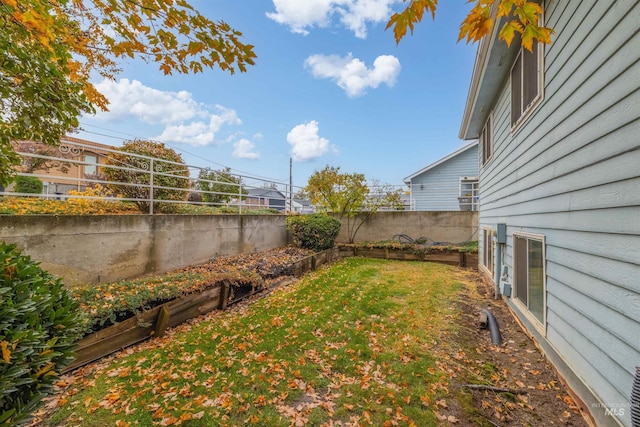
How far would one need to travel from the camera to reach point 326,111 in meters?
16.7

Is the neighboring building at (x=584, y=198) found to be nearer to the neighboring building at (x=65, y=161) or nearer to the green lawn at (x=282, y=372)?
the green lawn at (x=282, y=372)

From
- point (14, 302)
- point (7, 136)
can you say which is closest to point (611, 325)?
point (14, 302)

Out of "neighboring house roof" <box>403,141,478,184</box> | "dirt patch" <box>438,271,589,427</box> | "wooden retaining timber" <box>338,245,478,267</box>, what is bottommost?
"dirt patch" <box>438,271,589,427</box>

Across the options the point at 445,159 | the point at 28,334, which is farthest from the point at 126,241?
the point at 445,159

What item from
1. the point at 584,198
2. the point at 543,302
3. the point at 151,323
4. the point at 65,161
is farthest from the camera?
the point at 65,161

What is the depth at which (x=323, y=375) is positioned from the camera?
2.77 metres

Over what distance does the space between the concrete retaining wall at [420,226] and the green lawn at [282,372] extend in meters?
6.16

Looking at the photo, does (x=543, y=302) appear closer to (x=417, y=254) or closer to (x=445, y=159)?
(x=417, y=254)

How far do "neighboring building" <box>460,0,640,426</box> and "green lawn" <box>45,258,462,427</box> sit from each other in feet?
3.86

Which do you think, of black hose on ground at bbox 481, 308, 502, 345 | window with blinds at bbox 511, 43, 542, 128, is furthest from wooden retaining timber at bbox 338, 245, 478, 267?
window with blinds at bbox 511, 43, 542, 128

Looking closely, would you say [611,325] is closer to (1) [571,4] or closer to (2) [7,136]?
(1) [571,4]

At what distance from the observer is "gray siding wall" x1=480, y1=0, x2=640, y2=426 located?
1697 mm

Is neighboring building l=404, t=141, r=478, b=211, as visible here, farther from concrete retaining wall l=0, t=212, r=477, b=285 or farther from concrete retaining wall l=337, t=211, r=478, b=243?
concrete retaining wall l=0, t=212, r=477, b=285

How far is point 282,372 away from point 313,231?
6.22 meters
